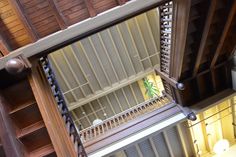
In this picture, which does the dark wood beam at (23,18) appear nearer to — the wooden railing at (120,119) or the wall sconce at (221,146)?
the wooden railing at (120,119)

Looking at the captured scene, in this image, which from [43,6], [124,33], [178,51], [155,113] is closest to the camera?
[43,6]

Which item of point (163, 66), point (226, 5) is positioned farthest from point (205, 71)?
point (226, 5)

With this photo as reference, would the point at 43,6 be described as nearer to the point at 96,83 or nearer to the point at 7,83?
the point at 7,83

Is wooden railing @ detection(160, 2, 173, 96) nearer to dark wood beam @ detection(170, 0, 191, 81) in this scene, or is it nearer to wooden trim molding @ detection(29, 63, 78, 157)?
dark wood beam @ detection(170, 0, 191, 81)

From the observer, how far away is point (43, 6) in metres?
2.77

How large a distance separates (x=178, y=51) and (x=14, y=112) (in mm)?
2776

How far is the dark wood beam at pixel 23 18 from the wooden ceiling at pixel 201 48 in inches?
70.8

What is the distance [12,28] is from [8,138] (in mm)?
1151

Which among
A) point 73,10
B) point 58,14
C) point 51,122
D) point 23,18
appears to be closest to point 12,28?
point 23,18

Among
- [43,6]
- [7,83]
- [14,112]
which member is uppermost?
[43,6]

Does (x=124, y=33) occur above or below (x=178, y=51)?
above

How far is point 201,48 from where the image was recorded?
4395 mm

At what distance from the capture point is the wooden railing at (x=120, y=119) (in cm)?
627

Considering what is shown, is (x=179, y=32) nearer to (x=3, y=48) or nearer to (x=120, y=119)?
(x=3, y=48)
